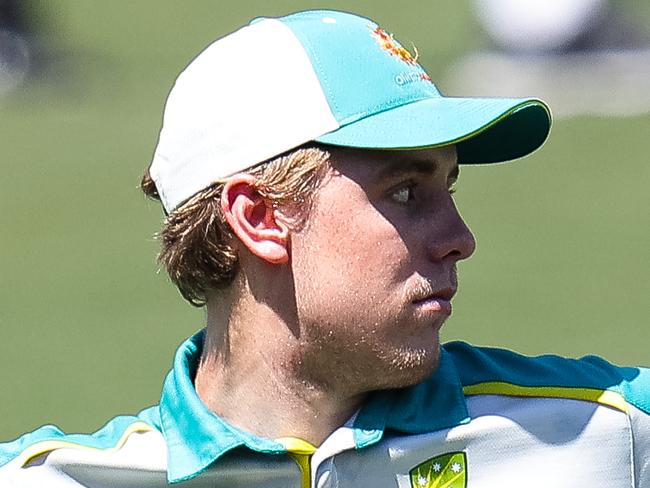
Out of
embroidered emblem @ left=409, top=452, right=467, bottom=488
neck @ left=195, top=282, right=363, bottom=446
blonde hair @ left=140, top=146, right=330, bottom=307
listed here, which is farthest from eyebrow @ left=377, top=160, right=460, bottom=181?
embroidered emblem @ left=409, top=452, right=467, bottom=488

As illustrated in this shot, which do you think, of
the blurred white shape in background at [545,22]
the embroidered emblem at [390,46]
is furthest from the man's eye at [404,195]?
the blurred white shape in background at [545,22]

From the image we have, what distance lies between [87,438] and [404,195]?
2.58ft

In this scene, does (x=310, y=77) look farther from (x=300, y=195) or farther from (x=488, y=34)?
(x=488, y=34)

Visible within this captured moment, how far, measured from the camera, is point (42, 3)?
55.6 ft

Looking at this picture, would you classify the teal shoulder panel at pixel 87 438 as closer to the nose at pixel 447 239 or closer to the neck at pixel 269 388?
the neck at pixel 269 388

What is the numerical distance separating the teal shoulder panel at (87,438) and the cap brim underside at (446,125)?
0.68 meters

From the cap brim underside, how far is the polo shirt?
0.48 metres

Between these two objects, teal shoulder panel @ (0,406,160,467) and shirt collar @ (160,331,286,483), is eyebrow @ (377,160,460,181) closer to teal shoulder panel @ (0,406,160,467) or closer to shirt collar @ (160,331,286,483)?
shirt collar @ (160,331,286,483)

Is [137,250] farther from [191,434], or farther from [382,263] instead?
[382,263]

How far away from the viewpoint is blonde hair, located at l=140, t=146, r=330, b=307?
10.1 feet

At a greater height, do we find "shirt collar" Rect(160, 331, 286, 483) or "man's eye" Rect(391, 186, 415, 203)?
"man's eye" Rect(391, 186, 415, 203)

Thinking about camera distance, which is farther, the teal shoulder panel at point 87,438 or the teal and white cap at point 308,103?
the teal shoulder panel at point 87,438

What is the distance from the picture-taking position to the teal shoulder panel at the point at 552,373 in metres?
3.14

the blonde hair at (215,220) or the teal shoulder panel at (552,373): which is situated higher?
the blonde hair at (215,220)
